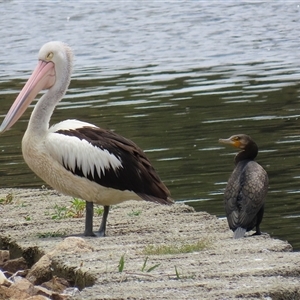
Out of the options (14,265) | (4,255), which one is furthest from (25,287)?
(4,255)

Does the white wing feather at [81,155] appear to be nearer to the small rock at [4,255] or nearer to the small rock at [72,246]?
the small rock at [4,255]

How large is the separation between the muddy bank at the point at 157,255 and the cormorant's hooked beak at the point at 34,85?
28.8 inches

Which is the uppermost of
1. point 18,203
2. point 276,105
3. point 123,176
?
point 123,176

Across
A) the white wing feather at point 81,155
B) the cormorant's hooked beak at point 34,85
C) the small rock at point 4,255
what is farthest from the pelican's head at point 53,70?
the small rock at point 4,255

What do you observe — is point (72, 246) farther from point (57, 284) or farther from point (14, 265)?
point (14, 265)

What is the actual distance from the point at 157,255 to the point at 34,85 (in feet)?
8.16

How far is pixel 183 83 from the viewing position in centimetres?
1908

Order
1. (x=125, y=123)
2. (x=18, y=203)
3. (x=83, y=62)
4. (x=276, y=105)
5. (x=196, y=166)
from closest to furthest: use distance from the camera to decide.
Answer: (x=18, y=203) < (x=196, y=166) < (x=125, y=123) < (x=276, y=105) < (x=83, y=62)

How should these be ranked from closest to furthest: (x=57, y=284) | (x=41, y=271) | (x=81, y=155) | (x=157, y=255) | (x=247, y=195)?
(x=57, y=284) → (x=157, y=255) → (x=41, y=271) → (x=81, y=155) → (x=247, y=195)

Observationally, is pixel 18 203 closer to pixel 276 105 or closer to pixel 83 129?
pixel 83 129

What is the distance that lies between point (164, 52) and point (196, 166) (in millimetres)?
13276

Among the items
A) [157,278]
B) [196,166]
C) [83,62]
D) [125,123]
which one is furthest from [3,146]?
[83,62]

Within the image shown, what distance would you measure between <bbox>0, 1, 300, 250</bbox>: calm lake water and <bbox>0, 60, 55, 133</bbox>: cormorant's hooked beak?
2074 millimetres

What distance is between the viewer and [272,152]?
12.5m
